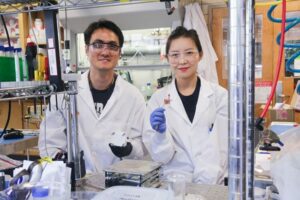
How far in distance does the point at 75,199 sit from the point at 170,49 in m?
1.00

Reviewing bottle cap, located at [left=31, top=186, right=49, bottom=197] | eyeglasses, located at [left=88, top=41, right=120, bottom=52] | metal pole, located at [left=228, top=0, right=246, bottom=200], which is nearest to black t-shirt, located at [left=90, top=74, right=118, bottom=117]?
eyeglasses, located at [left=88, top=41, right=120, bottom=52]

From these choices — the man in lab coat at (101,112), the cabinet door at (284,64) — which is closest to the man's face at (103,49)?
the man in lab coat at (101,112)

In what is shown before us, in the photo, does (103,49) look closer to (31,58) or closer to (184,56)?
(184,56)

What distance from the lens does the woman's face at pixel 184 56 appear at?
1.64 meters

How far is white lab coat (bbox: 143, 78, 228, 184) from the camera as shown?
149cm

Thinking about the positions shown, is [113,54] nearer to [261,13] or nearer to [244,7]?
[244,7]

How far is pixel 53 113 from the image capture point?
5.17ft

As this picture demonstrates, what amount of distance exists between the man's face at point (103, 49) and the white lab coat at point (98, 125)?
147 mm

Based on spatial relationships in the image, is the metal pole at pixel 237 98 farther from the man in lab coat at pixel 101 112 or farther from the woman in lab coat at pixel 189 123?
the man in lab coat at pixel 101 112

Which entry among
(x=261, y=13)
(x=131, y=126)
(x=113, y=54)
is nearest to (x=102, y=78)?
(x=113, y=54)

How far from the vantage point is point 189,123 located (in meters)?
1.63

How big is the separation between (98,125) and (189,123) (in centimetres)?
51

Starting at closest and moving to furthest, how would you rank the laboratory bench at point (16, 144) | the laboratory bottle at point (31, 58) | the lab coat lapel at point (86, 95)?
the laboratory bottle at point (31, 58)
the lab coat lapel at point (86, 95)
the laboratory bench at point (16, 144)

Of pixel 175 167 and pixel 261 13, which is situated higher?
pixel 261 13
